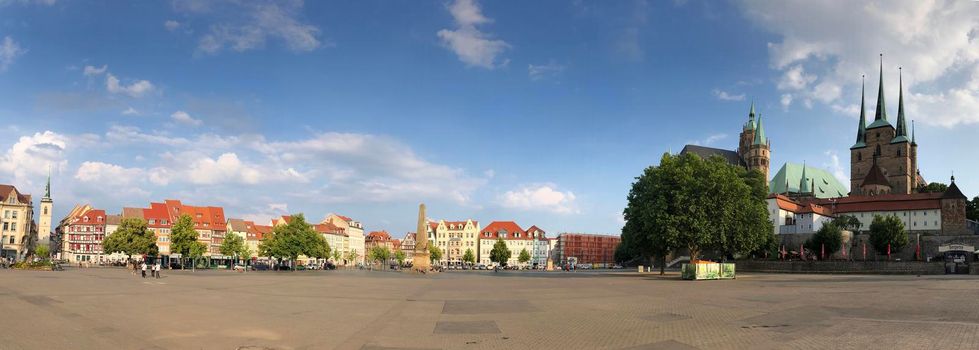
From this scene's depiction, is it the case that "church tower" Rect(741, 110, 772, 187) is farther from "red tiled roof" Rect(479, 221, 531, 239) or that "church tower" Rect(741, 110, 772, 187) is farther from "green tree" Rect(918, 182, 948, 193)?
"red tiled roof" Rect(479, 221, 531, 239)

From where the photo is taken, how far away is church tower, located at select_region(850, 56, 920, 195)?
460ft

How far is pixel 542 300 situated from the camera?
1050 inches

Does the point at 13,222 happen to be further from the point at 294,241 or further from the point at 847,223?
the point at 847,223

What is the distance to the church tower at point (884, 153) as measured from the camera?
460 ft

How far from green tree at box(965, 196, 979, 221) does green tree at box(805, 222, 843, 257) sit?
43.7 metres

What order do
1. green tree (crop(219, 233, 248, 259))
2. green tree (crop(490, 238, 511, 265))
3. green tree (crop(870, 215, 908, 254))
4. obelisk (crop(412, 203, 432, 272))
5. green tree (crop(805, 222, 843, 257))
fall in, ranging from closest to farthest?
obelisk (crop(412, 203, 432, 272)) < green tree (crop(870, 215, 908, 254)) < green tree (crop(805, 222, 843, 257)) < green tree (crop(219, 233, 248, 259)) < green tree (crop(490, 238, 511, 265))

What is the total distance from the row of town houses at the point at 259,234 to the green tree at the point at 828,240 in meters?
80.9

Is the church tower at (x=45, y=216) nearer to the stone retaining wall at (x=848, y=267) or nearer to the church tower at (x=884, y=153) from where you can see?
the stone retaining wall at (x=848, y=267)

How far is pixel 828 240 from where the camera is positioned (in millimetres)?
93750

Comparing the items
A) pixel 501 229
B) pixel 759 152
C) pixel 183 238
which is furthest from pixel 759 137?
pixel 183 238

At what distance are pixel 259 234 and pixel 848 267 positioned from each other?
124405mm

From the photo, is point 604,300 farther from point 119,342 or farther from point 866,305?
point 119,342

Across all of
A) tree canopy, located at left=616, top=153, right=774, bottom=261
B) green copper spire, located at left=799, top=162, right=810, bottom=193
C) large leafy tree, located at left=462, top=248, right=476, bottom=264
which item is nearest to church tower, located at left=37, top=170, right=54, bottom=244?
large leafy tree, located at left=462, top=248, right=476, bottom=264

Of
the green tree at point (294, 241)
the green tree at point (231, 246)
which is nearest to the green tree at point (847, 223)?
the green tree at point (294, 241)
